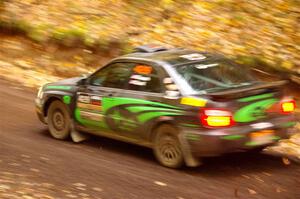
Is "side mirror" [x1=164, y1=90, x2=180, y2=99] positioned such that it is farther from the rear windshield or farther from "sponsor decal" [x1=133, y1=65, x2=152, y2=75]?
"sponsor decal" [x1=133, y1=65, x2=152, y2=75]

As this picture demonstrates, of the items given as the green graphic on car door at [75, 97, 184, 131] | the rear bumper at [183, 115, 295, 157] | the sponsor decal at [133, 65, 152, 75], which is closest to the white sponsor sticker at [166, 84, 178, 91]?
the green graphic on car door at [75, 97, 184, 131]

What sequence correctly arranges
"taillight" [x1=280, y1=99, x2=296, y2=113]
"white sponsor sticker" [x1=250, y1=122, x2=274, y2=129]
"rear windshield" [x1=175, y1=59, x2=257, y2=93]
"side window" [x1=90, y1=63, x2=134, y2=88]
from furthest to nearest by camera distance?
"side window" [x1=90, y1=63, x2=134, y2=88] < "taillight" [x1=280, y1=99, x2=296, y2=113] < "rear windshield" [x1=175, y1=59, x2=257, y2=93] < "white sponsor sticker" [x1=250, y1=122, x2=274, y2=129]

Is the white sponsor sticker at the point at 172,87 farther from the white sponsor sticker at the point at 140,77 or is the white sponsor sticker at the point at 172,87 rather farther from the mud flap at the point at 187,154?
the mud flap at the point at 187,154

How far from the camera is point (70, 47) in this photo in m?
16.5

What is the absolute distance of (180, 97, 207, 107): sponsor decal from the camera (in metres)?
7.38

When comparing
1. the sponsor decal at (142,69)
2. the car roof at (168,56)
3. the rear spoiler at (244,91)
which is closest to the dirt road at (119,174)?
the rear spoiler at (244,91)

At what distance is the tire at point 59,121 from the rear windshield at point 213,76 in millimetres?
2630

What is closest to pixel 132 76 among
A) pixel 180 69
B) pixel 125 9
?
pixel 180 69

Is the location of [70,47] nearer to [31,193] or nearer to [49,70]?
[49,70]

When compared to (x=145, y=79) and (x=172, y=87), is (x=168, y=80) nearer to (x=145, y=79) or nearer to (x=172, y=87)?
(x=172, y=87)

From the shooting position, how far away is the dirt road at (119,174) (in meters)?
6.86

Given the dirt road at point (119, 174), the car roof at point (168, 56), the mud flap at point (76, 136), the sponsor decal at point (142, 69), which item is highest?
the car roof at point (168, 56)

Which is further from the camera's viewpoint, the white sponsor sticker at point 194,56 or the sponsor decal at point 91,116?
the sponsor decal at point 91,116

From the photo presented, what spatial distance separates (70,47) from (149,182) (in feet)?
32.1
